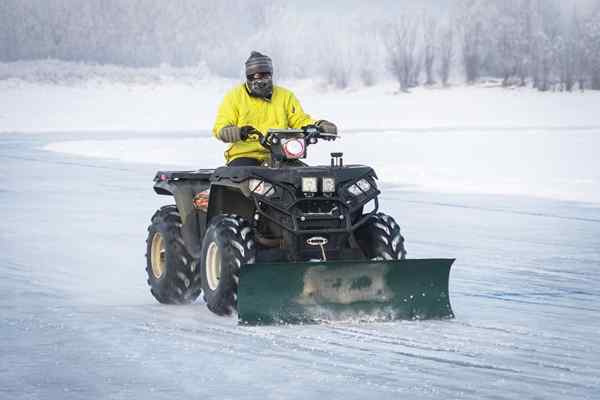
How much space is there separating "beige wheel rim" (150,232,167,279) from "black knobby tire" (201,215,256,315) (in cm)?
121

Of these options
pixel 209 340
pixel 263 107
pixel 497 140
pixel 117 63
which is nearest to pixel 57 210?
pixel 263 107

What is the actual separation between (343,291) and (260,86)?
1736mm

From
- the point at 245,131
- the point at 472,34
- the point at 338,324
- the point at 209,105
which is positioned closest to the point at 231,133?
the point at 245,131

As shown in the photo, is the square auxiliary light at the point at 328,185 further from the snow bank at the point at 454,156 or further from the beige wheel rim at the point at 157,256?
the snow bank at the point at 454,156

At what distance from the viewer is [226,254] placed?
913 cm

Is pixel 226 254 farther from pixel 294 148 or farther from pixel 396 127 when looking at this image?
pixel 396 127

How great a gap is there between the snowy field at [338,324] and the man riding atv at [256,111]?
122 cm

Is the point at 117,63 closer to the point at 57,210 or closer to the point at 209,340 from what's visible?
the point at 57,210

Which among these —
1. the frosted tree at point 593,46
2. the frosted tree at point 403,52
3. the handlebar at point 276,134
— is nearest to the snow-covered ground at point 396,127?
the frosted tree at point 403,52

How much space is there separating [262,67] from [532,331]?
8.85 feet

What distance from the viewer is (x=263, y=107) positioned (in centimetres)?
1013

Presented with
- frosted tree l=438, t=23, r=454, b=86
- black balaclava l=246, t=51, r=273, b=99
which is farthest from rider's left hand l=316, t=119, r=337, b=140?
frosted tree l=438, t=23, r=454, b=86

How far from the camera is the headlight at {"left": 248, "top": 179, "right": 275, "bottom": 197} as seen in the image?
30.3 ft

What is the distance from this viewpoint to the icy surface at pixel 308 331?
7367 millimetres
